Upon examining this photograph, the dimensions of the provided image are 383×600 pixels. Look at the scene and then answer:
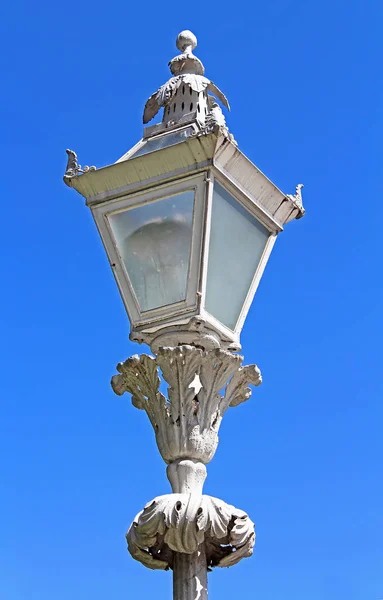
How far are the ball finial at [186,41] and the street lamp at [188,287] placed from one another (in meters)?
0.99

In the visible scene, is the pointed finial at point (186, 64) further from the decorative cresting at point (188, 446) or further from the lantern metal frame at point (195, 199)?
the decorative cresting at point (188, 446)

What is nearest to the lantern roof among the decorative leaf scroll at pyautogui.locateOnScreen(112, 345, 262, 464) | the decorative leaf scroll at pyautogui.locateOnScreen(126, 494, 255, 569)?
the decorative leaf scroll at pyautogui.locateOnScreen(112, 345, 262, 464)

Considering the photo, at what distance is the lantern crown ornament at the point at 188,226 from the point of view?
17.8ft

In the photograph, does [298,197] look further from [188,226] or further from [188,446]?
[188,446]

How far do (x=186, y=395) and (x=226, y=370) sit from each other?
10.5 inches

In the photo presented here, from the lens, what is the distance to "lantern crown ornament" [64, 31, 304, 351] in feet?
17.8

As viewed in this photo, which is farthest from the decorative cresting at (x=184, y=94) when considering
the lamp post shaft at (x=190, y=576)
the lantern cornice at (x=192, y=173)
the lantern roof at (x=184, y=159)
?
the lamp post shaft at (x=190, y=576)

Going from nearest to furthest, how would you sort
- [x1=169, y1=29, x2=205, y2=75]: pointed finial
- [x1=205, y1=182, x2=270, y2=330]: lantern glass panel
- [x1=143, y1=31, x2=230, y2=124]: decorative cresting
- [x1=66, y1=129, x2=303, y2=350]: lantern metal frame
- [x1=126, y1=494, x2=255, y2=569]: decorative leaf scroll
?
[x1=126, y1=494, x2=255, y2=569]: decorative leaf scroll < [x1=66, y1=129, x2=303, y2=350]: lantern metal frame < [x1=205, y1=182, x2=270, y2=330]: lantern glass panel < [x1=143, y1=31, x2=230, y2=124]: decorative cresting < [x1=169, y1=29, x2=205, y2=75]: pointed finial

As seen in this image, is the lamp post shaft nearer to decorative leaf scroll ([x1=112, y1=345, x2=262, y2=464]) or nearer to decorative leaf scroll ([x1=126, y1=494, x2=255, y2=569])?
decorative leaf scroll ([x1=126, y1=494, x2=255, y2=569])

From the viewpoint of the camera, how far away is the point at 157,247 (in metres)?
5.61

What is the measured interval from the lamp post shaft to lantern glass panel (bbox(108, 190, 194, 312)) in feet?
4.47

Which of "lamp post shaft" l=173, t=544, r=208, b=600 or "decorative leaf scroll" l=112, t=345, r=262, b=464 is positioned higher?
"decorative leaf scroll" l=112, t=345, r=262, b=464

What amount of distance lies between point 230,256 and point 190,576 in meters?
1.77

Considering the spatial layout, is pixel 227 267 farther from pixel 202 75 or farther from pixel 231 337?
pixel 202 75
